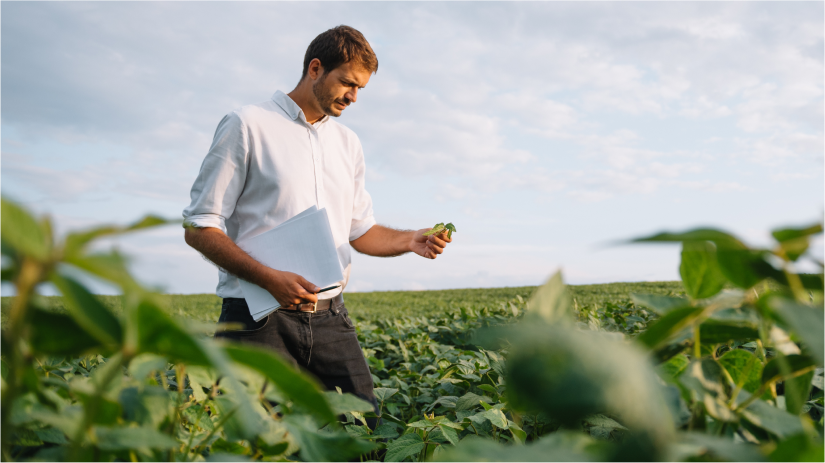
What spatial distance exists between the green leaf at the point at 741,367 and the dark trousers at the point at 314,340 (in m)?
2.11

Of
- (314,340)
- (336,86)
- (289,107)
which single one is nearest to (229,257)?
(314,340)

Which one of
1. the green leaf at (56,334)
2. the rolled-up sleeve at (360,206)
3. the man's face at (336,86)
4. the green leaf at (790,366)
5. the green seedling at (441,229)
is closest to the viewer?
the green leaf at (56,334)

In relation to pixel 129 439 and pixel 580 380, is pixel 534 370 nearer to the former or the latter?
pixel 580 380

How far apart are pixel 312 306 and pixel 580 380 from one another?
2.49 m

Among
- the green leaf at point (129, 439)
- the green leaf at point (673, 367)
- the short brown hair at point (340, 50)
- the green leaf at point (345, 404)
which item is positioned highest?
the short brown hair at point (340, 50)

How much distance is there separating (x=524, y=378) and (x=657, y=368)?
38cm

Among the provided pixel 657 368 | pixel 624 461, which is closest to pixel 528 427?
pixel 657 368

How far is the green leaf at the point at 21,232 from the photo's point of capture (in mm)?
367

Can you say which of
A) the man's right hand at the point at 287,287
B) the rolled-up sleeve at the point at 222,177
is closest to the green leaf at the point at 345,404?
the man's right hand at the point at 287,287

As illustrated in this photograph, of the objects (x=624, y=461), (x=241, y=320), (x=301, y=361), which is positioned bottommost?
(x=301, y=361)

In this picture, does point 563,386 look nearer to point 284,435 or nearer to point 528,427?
point 284,435

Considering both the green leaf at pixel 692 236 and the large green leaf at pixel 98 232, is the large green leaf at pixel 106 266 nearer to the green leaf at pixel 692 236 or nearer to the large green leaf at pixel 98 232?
the large green leaf at pixel 98 232

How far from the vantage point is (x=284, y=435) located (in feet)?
2.37

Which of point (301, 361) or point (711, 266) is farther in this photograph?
point (301, 361)
